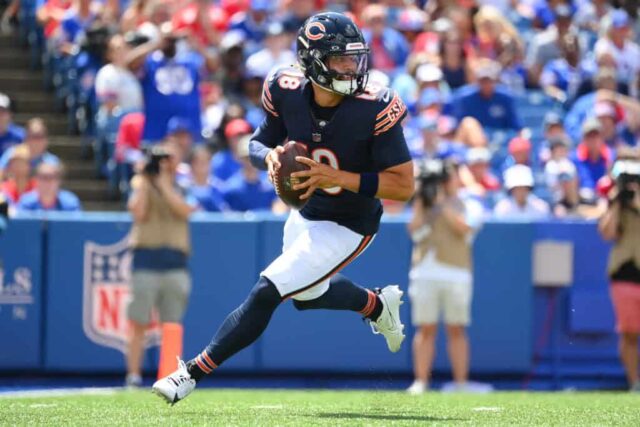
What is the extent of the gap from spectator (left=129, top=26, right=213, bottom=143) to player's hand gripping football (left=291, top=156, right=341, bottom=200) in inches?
247

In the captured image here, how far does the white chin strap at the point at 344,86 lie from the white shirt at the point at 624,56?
28.6 feet

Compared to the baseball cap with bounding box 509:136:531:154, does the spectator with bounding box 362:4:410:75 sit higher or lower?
higher

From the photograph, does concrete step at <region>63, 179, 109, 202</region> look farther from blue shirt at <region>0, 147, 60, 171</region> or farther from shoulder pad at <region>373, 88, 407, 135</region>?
shoulder pad at <region>373, 88, 407, 135</region>

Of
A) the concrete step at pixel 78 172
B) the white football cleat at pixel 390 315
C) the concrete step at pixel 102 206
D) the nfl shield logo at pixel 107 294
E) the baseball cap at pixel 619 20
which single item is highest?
the baseball cap at pixel 619 20

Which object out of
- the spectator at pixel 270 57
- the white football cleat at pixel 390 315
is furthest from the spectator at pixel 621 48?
the white football cleat at pixel 390 315

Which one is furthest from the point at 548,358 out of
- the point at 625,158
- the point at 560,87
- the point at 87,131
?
the point at 87,131

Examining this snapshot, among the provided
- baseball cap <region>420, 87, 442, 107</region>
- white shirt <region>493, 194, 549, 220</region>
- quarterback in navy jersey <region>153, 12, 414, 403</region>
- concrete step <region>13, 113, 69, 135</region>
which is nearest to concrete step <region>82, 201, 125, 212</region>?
concrete step <region>13, 113, 69, 135</region>

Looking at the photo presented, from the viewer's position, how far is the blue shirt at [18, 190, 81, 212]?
450 inches

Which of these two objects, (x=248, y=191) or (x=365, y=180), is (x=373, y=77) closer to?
(x=248, y=191)

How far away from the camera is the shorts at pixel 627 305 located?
10.6 m

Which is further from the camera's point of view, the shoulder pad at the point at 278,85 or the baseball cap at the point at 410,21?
the baseball cap at the point at 410,21

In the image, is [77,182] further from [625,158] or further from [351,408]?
[351,408]

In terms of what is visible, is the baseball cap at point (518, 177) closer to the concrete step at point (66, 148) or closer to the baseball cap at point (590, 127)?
the baseball cap at point (590, 127)

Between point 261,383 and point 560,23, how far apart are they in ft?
20.2
